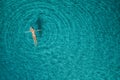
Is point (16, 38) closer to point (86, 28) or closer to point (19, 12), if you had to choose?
point (19, 12)

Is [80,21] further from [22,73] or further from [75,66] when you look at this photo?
[22,73]

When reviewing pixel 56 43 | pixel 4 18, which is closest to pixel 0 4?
pixel 4 18

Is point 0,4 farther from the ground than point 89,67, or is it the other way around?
point 0,4

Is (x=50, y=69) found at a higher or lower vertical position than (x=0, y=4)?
lower

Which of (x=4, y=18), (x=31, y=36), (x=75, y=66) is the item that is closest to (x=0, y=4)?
(x=4, y=18)

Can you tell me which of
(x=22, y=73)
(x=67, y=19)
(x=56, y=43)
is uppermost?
(x=67, y=19)
